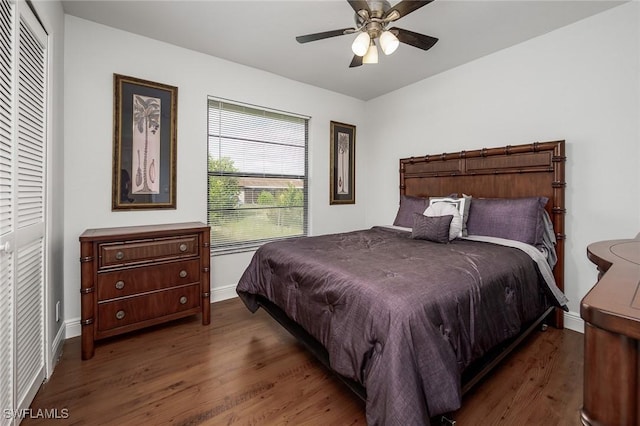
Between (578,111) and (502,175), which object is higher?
(578,111)

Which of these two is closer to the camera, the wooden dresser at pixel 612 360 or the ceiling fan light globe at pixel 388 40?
the wooden dresser at pixel 612 360

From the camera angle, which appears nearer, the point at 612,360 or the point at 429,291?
the point at 612,360

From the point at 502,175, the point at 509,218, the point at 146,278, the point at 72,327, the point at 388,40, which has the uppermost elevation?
the point at 388,40

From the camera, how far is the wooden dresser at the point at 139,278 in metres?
2.08

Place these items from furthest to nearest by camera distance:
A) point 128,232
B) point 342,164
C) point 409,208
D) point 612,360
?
1. point 342,164
2. point 409,208
3. point 128,232
4. point 612,360

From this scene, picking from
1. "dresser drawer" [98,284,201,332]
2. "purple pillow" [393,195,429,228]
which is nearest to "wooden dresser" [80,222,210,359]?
"dresser drawer" [98,284,201,332]

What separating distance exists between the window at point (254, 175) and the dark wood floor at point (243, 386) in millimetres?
1332

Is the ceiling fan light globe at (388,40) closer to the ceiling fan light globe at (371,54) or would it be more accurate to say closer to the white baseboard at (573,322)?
the ceiling fan light globe at (371,54)

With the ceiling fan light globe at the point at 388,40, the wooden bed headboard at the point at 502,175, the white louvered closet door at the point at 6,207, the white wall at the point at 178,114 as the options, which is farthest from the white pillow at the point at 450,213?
the white louvered closet door at the point at 6,207

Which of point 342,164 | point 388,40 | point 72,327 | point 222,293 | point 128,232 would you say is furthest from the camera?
point 342,164

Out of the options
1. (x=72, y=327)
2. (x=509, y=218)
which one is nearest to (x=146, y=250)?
(x=72, y=327)

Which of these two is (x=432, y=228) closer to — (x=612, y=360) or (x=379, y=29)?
(x=379, y=29)

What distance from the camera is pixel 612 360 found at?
57 cm

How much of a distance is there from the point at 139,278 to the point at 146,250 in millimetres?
227
